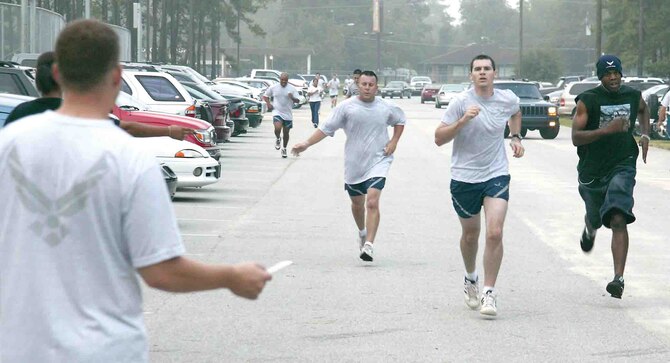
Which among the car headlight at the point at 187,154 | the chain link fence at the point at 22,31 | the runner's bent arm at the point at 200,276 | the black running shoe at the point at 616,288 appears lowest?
the black running shoe at the point at 616,288

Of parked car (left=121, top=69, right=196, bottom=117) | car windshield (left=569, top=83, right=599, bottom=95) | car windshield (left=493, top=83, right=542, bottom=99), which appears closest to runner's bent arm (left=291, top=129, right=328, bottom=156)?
parked car (left=121, top=69, right=196, bottom=117)

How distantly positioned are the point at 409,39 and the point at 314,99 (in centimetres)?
15197

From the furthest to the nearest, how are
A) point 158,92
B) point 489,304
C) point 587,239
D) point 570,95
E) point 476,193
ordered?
point 570,95
point 158,92
point 587,239
point 476,193
point 489,304

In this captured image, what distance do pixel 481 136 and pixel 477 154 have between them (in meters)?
0.13

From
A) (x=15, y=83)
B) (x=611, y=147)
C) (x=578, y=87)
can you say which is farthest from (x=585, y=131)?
(x=578, y=87)

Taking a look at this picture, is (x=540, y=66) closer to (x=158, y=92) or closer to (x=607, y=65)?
(x=158, y=92)

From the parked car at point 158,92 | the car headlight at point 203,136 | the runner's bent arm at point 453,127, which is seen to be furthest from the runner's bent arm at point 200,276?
the parked car at point 158,92

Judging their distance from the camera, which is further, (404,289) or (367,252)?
(367,252)

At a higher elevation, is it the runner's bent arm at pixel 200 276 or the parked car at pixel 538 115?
the runner's bent arm at pixel 200 276

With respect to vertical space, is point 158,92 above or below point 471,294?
above

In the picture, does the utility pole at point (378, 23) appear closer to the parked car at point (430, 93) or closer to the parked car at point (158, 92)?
the parked car at point (430, 93)

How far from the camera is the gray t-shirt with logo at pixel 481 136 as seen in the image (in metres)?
9.98

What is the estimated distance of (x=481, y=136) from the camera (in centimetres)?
1002

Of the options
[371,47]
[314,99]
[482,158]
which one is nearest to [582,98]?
[482,158]
